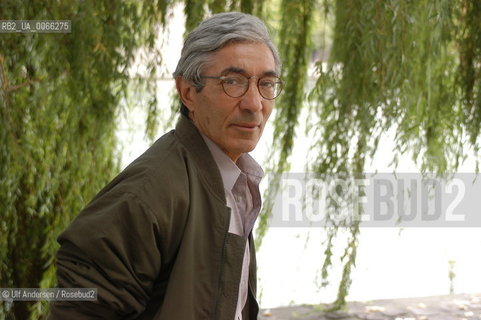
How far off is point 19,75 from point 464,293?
2702mm

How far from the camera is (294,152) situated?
321cm

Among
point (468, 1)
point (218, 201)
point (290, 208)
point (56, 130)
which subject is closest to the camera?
point (218, 201)

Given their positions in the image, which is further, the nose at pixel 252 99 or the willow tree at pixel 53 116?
the willow tree at pixel 53 116

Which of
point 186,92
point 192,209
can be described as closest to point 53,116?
point 186,92

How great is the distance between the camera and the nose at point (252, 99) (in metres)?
1.06

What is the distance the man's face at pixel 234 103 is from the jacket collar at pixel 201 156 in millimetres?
26

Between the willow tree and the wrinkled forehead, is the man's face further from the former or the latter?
the willow tree

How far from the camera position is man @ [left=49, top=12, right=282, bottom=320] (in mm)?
913

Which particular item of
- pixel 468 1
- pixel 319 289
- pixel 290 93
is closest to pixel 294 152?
pixel 290 93

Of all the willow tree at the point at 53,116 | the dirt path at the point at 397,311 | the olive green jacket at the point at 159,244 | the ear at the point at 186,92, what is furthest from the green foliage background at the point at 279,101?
the olive green jacket at the point at 159,244

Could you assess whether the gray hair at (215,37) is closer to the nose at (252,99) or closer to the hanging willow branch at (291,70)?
the nose at (252,99)

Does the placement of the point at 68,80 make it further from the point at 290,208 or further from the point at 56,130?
the point at 290,208

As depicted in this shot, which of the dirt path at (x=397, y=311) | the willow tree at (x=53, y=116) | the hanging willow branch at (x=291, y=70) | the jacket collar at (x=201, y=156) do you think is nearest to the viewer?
the jacket collar at (x=201, y=156)

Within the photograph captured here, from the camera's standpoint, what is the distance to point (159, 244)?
0.95m
